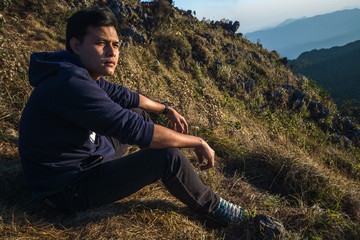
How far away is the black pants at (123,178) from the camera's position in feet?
5.74

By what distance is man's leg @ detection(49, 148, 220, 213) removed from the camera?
1.75 meters

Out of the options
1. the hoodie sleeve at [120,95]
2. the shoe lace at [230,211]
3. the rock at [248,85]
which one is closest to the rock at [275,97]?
the rock at [248,85]

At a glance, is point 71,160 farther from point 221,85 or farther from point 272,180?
point 221,85

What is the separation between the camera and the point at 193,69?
422 inches

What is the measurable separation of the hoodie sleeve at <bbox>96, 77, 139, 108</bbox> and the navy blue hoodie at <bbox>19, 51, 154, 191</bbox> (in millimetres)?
752

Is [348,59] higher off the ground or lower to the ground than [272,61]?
higher

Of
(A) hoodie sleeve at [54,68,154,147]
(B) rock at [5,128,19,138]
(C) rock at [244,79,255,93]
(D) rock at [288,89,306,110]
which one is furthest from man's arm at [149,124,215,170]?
(D) rock at [288,89,306,110]

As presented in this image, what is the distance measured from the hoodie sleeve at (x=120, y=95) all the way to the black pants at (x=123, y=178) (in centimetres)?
94

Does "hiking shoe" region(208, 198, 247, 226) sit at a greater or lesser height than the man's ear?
lesser

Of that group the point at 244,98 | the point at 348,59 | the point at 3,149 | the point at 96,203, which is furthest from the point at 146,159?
the point at 348,59

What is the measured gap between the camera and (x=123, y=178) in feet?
5.75

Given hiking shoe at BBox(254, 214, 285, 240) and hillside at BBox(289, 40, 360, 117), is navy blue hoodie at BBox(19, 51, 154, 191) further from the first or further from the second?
hillside at BBox(289, 40, 360, 117)

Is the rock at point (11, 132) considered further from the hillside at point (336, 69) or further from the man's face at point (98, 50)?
the hillside at point (336, 69)

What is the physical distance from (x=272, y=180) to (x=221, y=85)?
896 cm
